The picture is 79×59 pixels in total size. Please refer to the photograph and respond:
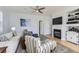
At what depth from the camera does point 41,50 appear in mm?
2746

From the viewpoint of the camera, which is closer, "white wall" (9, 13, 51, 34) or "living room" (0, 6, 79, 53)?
"living room" (0, 6, 79, 53)

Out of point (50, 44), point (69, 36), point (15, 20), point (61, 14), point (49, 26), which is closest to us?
point (50, 44)

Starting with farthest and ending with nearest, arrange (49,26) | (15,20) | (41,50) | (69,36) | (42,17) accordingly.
→ (49,26)
(42,17)
(15,20)
(69,36)
(41,50)

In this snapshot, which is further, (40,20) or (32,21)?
(40,20)

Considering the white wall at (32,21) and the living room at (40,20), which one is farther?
the white wall at (32,21)

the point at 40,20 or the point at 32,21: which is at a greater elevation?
the point at 40,20
